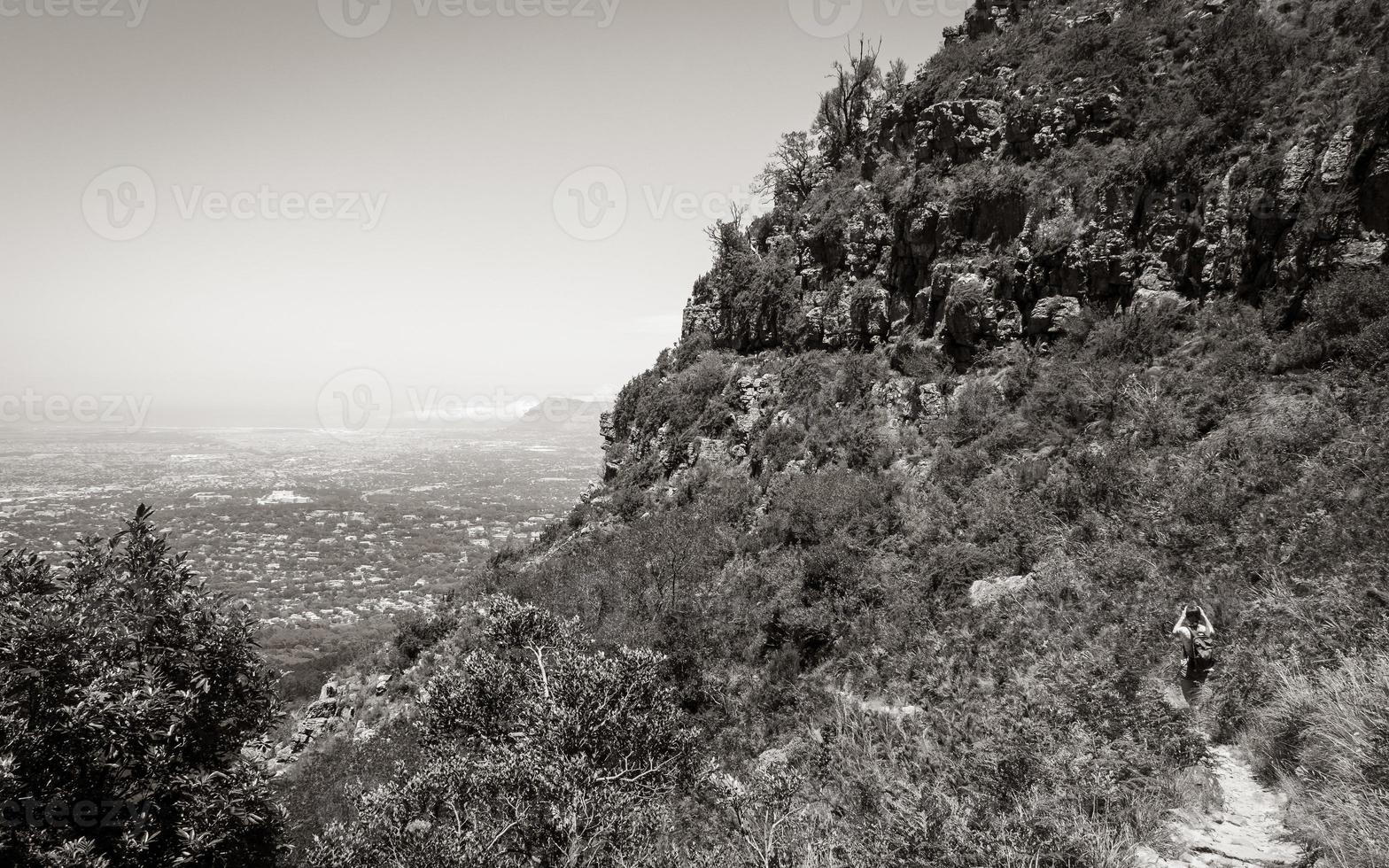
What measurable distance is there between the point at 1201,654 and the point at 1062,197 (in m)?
12.8

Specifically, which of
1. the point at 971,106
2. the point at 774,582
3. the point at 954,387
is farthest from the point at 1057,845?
the point at 971,106

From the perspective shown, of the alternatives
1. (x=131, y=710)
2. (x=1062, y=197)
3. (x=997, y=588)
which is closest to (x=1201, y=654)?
(x=997, y=588)

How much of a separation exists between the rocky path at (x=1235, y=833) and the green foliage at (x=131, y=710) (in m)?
8.67

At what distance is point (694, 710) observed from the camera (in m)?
9.83

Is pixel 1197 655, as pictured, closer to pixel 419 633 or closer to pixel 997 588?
pixel 997 588

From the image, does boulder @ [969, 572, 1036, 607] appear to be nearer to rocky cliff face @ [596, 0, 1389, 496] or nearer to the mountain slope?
the mountain slope

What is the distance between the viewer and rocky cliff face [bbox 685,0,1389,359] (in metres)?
10.5

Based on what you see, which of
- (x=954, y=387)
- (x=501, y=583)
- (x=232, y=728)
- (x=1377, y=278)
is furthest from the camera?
(x=501, y=583)

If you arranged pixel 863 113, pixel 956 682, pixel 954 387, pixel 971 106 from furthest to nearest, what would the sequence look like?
pixel 863 113 < pixel 971 106 < pixel 954 387 < pixel 956 682

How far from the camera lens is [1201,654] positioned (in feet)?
20.4

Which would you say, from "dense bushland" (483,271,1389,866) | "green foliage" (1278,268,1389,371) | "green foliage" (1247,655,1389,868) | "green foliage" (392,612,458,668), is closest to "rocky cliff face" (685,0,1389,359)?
"green foliage" (1278,268,1389,371)

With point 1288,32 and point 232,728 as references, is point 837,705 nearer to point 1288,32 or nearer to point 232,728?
point 232,728

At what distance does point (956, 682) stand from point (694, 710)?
4.55 metres

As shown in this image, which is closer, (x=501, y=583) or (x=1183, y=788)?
(x=1183, y=788)
